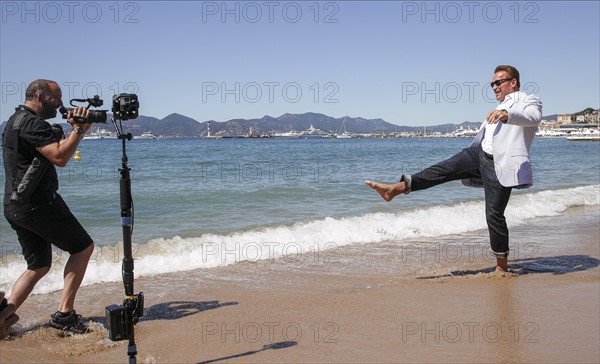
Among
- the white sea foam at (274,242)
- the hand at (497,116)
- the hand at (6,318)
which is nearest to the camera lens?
the hand at (6,318)

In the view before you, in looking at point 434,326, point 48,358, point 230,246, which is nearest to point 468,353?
point 434,326

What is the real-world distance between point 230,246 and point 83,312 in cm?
303

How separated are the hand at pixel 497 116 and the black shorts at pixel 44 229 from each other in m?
3.63

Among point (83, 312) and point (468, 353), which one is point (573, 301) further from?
point (83, 312)

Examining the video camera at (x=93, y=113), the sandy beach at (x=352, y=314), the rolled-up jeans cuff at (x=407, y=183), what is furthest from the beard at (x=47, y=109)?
the rolled-up jeans cuff at (x=407, y=183)

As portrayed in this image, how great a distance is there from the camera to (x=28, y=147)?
397cm

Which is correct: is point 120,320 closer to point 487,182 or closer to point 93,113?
point 93,113

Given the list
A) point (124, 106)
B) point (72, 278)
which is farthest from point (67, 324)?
point (124, 106)

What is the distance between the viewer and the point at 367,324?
4.27m

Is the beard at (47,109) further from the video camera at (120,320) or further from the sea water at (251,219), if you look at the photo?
the sea water at (251,219)

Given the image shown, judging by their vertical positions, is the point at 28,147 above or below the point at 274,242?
above

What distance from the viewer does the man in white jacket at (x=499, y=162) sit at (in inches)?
211

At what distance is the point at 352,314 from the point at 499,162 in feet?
7.39

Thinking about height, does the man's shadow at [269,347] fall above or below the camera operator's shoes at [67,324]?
below
